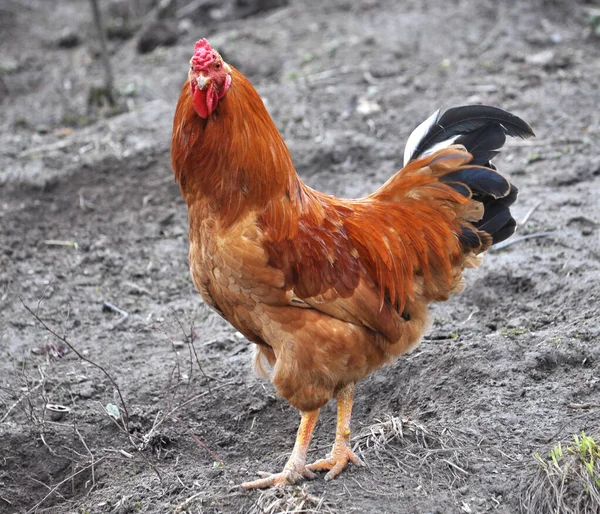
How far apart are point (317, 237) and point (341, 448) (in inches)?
49.3

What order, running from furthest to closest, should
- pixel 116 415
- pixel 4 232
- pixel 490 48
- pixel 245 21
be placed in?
pixel 245 21 < pixel 490 48 < pixel 4 232 < pixel 116 415

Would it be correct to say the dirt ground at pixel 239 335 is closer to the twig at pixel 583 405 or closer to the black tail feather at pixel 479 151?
the twig at pixel 583 405

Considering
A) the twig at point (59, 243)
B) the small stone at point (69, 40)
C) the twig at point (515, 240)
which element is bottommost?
the twig at point (515, 240)

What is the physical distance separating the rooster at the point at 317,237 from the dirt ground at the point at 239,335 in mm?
511

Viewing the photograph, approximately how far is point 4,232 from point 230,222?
397 centimetres

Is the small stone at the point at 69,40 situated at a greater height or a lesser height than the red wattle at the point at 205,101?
greater

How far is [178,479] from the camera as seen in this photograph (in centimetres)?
409

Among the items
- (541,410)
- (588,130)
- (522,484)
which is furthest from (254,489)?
(588,130)

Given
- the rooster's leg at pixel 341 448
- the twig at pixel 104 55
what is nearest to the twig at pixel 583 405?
the rooster's leg at pixel 341 448

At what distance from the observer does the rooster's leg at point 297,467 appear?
395 centimetres

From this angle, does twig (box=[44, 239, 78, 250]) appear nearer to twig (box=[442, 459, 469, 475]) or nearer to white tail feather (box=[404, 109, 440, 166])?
white tail feather (box=[404, 109, 440, 166])

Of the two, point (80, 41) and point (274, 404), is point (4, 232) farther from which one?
point (80, 41)

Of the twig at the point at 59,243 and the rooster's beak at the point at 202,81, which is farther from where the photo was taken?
Result: the twig at the point at 59,243

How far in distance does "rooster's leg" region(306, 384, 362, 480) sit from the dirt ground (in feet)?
0.24
